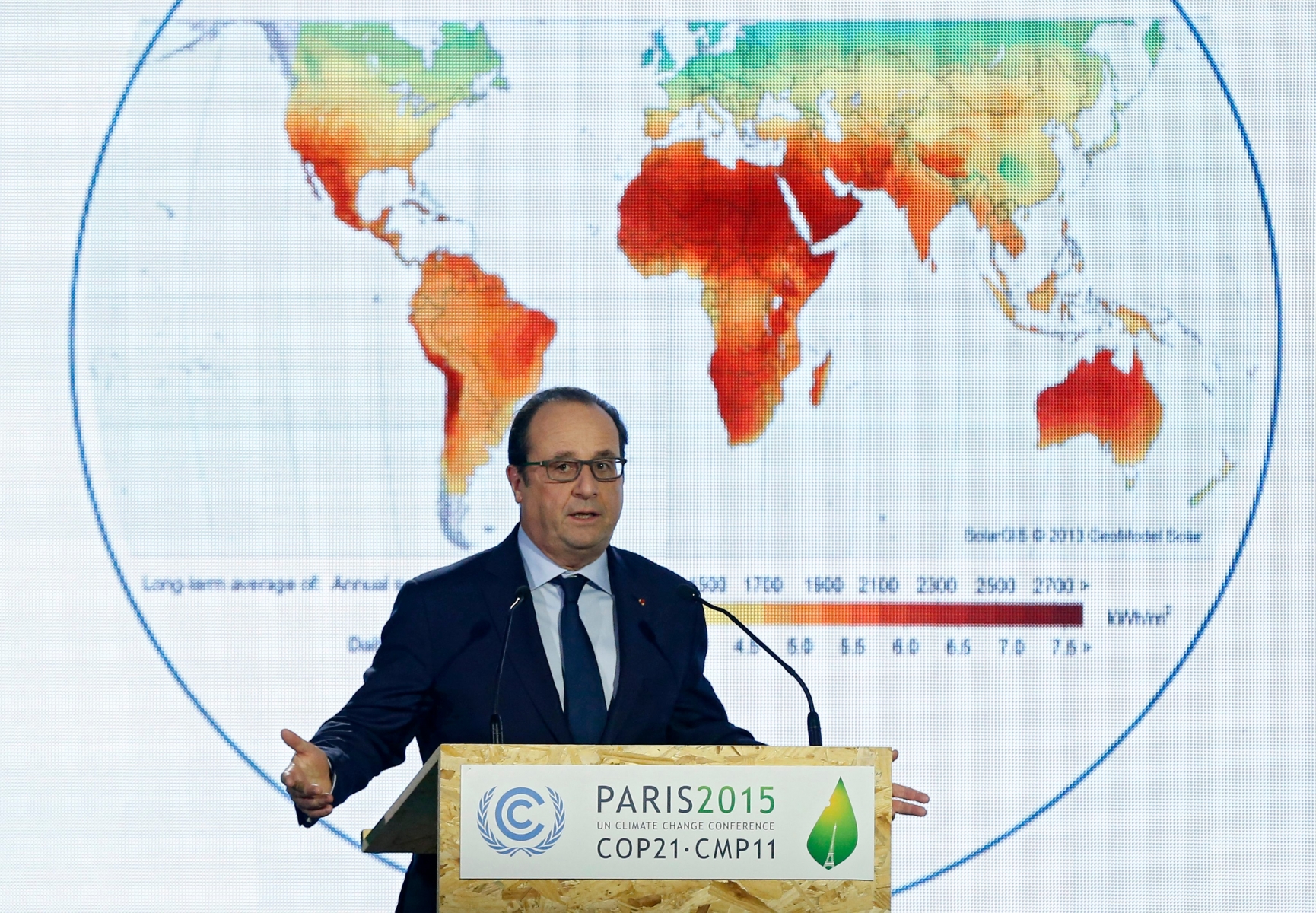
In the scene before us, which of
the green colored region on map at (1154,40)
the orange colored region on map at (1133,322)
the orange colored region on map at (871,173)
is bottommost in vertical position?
the orange colored region on map at (1133,322)

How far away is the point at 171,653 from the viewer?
12.7ft

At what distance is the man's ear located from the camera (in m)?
2.71

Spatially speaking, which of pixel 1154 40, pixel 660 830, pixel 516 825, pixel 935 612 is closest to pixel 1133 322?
pixel 1154 40

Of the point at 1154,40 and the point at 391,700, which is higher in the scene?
the point at 1154,40

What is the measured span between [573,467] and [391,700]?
1.70ft

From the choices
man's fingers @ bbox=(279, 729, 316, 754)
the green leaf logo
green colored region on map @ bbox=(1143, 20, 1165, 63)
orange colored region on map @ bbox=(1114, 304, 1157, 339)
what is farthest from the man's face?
green colored region on map @ bbox=(1143, 20, 1165, 63)

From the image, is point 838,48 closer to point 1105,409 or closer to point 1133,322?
point 1133,322

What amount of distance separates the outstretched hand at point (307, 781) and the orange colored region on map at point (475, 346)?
1783mm

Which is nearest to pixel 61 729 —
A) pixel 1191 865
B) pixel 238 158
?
pixel 238 158

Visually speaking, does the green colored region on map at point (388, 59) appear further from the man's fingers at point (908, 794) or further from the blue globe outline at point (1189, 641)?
the man's fingers at point (908, 794)

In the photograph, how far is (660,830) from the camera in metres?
1.95

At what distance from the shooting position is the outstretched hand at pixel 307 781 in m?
2.15

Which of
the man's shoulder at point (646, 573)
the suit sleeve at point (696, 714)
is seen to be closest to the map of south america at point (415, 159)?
the man's shoulder at point (646, 573)

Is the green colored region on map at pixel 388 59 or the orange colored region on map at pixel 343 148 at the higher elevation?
the green colored region on map at pixel 388 59
